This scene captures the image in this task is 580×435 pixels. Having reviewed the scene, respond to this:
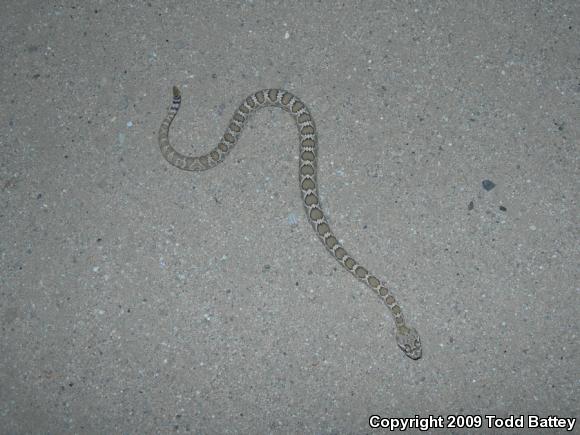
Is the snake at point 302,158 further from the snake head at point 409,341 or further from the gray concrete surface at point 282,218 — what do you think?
the gray concrete surface at point 282,218

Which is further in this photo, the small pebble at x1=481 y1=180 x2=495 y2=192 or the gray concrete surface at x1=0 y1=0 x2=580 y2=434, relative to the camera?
the small pebble at x1=481 y1=180 x2=495 y2=192

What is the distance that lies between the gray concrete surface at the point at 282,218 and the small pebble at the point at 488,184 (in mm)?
46

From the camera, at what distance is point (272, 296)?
523cm

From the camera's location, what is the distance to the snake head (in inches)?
193

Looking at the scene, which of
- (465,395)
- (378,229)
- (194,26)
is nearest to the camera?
(465,395)

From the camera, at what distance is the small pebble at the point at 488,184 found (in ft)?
17.8

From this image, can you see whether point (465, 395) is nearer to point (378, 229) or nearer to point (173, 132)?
point (378, 229)

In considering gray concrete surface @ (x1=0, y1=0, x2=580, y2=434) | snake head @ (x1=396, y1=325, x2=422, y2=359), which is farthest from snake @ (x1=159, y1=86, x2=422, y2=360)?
gray concrete surface @ (x1=0, y1=0, x2=580, y2=434)

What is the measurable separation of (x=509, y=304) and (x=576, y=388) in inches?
42.6

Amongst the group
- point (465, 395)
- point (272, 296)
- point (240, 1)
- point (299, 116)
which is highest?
point (240, 1)

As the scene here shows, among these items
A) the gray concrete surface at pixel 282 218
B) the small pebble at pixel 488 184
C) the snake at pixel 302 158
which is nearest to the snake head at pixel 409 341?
the snake at pixel 302 158

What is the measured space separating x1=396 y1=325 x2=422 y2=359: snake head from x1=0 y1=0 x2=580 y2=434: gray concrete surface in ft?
0.47

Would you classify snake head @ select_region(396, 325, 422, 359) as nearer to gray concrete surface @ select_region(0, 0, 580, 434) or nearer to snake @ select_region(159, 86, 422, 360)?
snake @ select_region(159, 86, 422, 360)

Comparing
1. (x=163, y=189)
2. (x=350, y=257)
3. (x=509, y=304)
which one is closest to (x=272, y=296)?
(x=350, y=257)
